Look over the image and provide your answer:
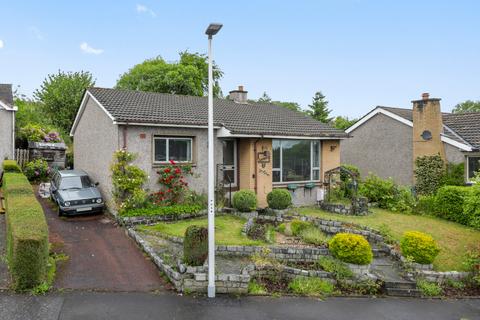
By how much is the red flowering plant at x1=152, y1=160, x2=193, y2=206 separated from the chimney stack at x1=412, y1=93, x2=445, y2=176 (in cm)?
1396

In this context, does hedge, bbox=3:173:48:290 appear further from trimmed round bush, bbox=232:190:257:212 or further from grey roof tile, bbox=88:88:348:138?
trimmed round bush, bbox=232:190:257:212

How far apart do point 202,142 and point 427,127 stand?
13.4 meters

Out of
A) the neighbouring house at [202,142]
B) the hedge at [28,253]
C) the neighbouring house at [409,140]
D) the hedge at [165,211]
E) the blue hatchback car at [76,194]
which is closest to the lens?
the hedge at [28,253]

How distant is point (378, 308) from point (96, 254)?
7713 millimetres

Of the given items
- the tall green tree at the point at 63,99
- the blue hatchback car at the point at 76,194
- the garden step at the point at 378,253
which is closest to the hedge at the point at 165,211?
→ the blue hatchback car at the point at 76,194

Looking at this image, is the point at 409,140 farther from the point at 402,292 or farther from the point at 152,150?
the point at 152,150

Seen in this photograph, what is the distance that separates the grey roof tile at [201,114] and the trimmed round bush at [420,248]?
7922 millimetres

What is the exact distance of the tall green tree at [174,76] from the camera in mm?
39969

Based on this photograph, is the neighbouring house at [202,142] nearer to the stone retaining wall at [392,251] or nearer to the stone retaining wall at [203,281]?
the stone retaining wall at [392,251]

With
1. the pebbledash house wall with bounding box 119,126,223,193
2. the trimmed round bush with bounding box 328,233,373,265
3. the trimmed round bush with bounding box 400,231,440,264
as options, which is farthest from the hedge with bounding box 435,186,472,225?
the pebbledash house wall with bounding box 119,126,223,193

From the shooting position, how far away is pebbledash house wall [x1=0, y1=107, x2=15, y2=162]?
20312 millimetres

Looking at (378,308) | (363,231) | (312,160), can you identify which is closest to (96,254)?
(378,308)

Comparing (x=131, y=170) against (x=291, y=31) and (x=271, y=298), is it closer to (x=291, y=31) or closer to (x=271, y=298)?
(x=271, y=298)

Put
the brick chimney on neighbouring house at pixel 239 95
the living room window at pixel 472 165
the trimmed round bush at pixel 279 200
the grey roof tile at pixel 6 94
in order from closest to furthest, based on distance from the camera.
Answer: the trimmed round bush at pixel 279 200 → the living room window at pixel 472 165 → the grey roof tile at pixel 6 94 → the brick chimney on neighbouring house at pixel 239 95
